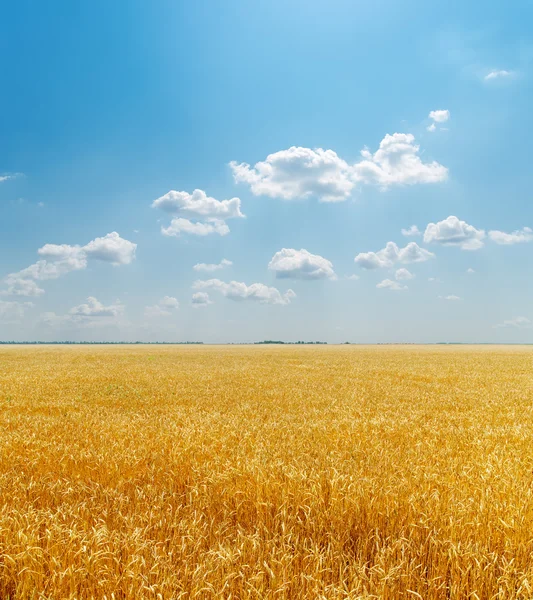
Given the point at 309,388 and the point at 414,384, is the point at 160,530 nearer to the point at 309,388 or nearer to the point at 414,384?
the point at 309,388

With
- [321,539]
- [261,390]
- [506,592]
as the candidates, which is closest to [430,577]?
[506,592]

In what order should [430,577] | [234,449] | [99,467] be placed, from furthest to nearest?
[234,449], [99,467], [430,577]

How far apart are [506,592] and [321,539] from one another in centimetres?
187

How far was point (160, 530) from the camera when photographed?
4.72 meters

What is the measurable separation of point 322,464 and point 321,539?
95.4 inches

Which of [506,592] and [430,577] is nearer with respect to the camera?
[506,592]

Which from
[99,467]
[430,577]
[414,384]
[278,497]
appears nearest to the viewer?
[430,577]

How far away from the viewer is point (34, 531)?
→ 434cm

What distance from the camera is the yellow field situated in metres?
3.65

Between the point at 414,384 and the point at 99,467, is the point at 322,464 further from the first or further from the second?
the point at 414,384

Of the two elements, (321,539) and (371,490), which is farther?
(371,490)

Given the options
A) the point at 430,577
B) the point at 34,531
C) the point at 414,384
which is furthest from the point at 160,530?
the point at 414,384

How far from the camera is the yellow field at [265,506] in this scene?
3652mm

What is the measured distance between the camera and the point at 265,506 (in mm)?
5324
